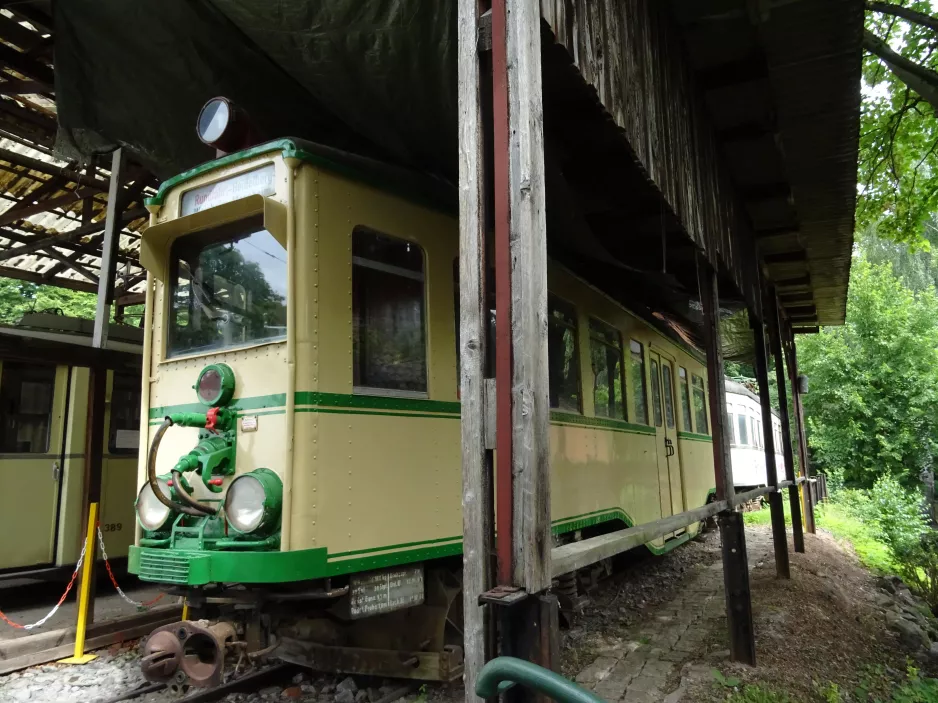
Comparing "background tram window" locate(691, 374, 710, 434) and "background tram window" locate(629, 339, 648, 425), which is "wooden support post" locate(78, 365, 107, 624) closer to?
"background tram window" locate(629, 339, 648, 425)

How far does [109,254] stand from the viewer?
5.68 meters

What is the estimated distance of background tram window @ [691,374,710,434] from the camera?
10028 mm

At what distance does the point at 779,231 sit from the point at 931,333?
14.3 meters

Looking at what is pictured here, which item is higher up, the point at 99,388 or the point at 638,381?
the point at 638,381

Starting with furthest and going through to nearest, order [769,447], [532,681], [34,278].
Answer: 1. [34,278]
2. [769,447]
3. [532,681]

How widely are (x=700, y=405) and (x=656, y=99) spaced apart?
745 cm

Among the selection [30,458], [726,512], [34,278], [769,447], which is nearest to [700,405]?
[769,447]

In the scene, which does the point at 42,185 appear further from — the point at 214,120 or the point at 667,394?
the point at 667,394

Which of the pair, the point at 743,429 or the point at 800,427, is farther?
the point at 743,429

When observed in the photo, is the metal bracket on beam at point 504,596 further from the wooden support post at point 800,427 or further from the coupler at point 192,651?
the wooden support post at point 800,427

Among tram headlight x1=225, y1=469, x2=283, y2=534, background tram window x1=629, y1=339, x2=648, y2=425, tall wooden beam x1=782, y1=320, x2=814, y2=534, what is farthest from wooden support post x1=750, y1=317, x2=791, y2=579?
tram headlight x1=225, y1=469, x2=283, y2=534

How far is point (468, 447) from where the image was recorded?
2.08 meters

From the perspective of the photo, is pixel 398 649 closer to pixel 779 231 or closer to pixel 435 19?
pixel 435 19

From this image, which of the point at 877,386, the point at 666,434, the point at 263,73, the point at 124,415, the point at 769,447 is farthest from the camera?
the point at 877,386
